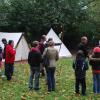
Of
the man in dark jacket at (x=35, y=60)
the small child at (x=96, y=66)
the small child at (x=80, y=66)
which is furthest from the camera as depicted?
the man in dark jacket at (x=35, y=60)

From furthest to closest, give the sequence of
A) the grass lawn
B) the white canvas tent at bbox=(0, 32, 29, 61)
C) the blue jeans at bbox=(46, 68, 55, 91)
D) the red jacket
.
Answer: the white canvas tent at bbox=(0, 32, 29, 61), the red jacket, the blue jeans at bbox=(46, 68, 55, 91), the grass lawn

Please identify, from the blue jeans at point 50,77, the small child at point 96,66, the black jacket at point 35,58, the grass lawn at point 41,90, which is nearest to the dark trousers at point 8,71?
the grass lawn at point 41,90

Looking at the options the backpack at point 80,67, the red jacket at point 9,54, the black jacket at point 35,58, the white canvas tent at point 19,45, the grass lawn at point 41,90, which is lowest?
the grass lawn at point 41,90

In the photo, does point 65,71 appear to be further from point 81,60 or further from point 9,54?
point 81,60

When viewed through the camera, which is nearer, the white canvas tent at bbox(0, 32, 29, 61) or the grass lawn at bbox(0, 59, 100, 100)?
the grass lawn at bbox(0, 59, 100, 100)

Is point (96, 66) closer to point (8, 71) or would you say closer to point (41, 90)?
point (41, 90)

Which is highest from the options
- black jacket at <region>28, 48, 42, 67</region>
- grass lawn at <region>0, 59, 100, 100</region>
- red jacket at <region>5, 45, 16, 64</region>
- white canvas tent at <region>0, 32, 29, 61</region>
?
white canvas tent at <region>0, 32, 29, 61</region>

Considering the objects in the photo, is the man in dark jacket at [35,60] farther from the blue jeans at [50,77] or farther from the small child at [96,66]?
the small child at [96,66]

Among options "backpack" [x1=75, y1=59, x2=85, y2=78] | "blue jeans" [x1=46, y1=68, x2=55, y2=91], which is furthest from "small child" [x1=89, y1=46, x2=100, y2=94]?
"blue jeans" [x1=46, y1=68, x2=55, y2=91]

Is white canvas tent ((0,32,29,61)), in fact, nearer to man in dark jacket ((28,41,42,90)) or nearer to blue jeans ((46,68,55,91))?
man in dark jacket ((28,41,42,90))

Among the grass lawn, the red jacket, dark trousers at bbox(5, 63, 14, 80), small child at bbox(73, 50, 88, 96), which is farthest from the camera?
dark trousers at bbox(5, 63, 14, 80)

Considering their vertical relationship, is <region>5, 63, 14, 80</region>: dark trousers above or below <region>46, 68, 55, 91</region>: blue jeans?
above

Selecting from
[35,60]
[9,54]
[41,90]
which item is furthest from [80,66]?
[9,54]

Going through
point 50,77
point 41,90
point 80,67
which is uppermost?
point 80,67
